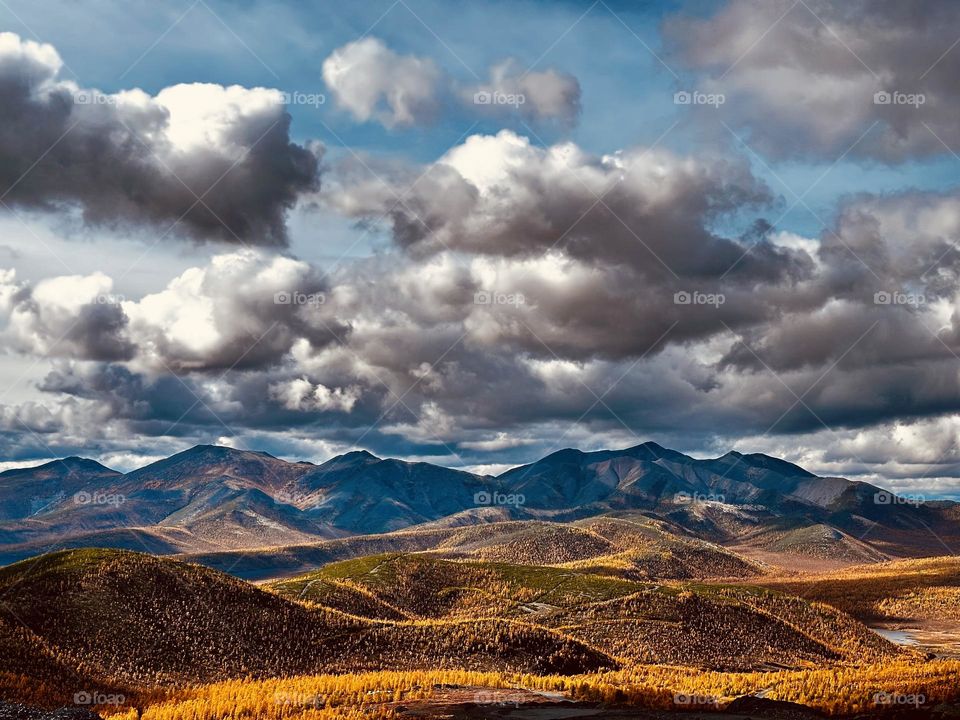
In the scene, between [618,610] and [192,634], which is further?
[618,610]

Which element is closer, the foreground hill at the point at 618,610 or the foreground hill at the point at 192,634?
the foreground hill at the point at 192,634

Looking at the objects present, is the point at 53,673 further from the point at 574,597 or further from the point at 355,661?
the point at 574,597

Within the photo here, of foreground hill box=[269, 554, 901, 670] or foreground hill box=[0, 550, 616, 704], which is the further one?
foreground hill box=[269, 554, 901, 670]

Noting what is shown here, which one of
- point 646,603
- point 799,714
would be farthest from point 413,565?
point 799,714

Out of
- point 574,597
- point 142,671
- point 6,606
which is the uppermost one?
point 6,606

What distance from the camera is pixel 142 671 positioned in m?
54.1

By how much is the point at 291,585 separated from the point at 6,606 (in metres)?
56.2

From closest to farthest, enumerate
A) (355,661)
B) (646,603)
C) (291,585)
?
(355,661)
(646,603)
(291,585)

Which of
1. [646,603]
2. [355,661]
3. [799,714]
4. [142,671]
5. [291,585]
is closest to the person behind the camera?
[799,714]

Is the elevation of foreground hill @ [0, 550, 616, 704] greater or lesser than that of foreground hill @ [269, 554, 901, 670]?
greater

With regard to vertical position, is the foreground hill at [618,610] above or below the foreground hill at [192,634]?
below

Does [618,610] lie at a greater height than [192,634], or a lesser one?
lesser

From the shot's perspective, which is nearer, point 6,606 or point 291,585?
point 6,606

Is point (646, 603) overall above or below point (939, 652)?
above
